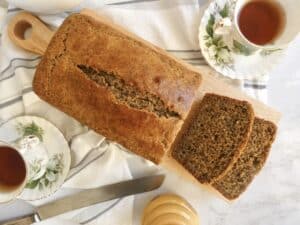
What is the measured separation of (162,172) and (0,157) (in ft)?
1.25

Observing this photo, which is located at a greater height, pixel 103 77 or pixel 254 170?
pixel 103 77

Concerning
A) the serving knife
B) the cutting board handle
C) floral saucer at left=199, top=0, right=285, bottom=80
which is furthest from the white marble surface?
the cutting board handle

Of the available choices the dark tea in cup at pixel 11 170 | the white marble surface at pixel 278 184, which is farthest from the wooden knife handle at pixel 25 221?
the white marble surface at pixel 278 184

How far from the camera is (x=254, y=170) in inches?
42.9

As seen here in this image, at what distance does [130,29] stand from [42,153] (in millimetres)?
359

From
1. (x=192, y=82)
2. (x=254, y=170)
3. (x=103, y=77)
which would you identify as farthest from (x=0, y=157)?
(x=254, y=170)

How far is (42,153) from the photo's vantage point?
111cm

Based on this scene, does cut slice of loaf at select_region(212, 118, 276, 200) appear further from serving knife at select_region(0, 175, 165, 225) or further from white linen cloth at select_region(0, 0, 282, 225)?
serving knife at select_region(0, 175, 165, 225)

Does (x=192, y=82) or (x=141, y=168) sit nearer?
(x=192, y=82)

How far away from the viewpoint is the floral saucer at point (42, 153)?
1.11 metres

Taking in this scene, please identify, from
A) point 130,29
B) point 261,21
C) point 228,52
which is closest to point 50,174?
point 130,29

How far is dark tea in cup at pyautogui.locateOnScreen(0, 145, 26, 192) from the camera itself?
1.07 meters

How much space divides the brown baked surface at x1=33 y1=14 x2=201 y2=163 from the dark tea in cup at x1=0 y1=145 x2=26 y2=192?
16 centimetres

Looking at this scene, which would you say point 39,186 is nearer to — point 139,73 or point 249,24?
point 139,73
